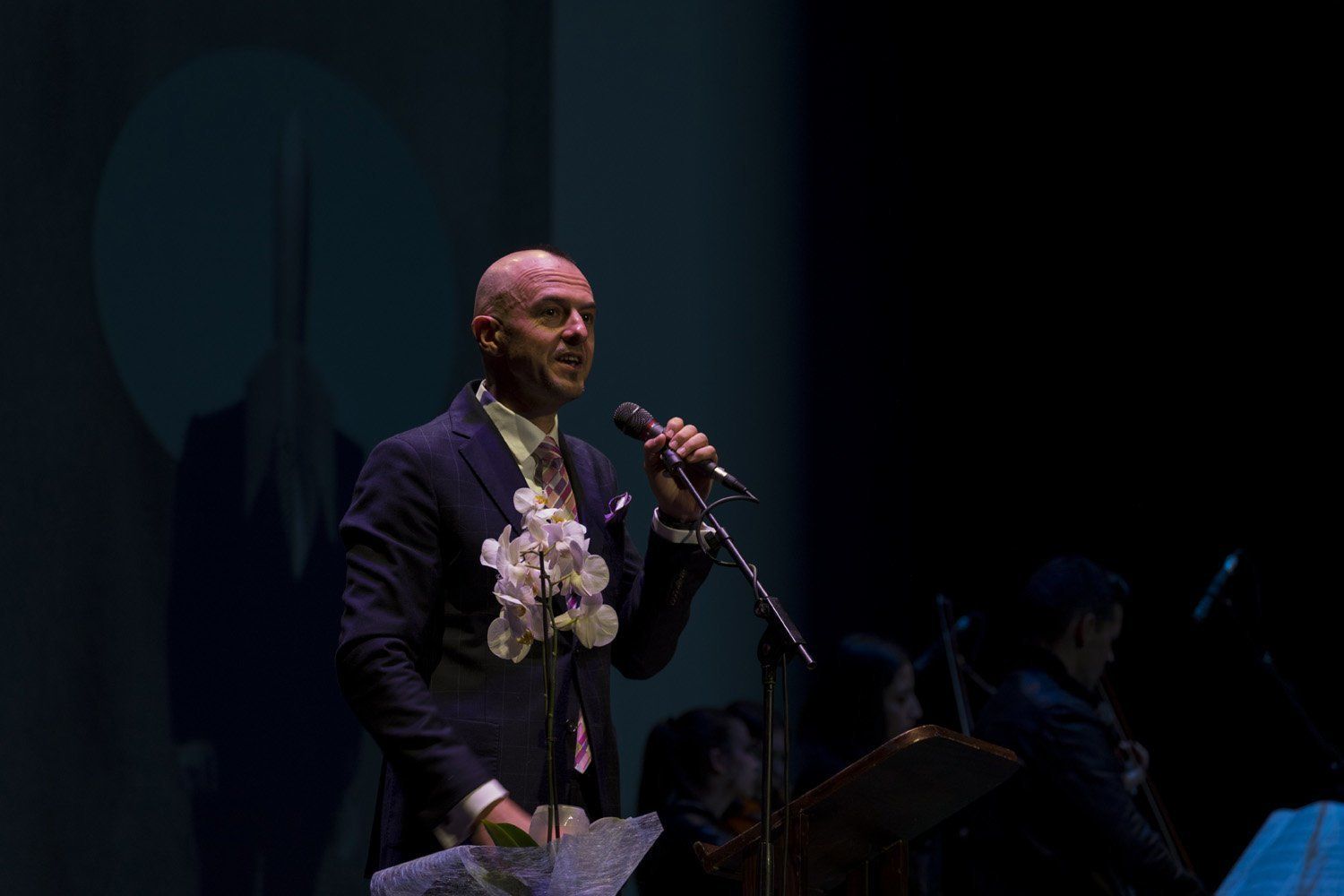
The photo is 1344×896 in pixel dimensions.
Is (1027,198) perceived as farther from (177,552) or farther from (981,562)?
(177,552)

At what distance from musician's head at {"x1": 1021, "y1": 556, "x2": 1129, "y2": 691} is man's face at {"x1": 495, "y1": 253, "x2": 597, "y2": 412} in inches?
84.1

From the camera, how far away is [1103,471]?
5254mm

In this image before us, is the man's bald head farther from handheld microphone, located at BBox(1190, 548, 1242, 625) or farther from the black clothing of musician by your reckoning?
handheld microphone, located at BBox(1190, 548, 1242, 625)

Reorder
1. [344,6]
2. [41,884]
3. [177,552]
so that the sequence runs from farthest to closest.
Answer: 1. [344,6]
2. [177,552]
3. [41,884]

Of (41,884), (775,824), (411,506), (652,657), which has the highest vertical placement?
(411,506)

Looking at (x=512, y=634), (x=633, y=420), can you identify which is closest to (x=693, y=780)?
(x=633, y=420)

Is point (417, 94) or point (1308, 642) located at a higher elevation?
point (417, 94)

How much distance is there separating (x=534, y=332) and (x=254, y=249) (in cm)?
120

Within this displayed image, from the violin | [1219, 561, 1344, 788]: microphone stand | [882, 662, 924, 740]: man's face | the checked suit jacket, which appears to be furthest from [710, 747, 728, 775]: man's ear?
[1219, 561, 1344, 788]: microphone stand

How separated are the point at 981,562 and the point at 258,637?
3161 millimetres

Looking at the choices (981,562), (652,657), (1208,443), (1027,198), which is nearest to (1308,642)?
(1208,443)

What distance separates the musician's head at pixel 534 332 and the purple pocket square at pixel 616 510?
182mm

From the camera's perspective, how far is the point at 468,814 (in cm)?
189

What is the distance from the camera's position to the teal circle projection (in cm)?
306
